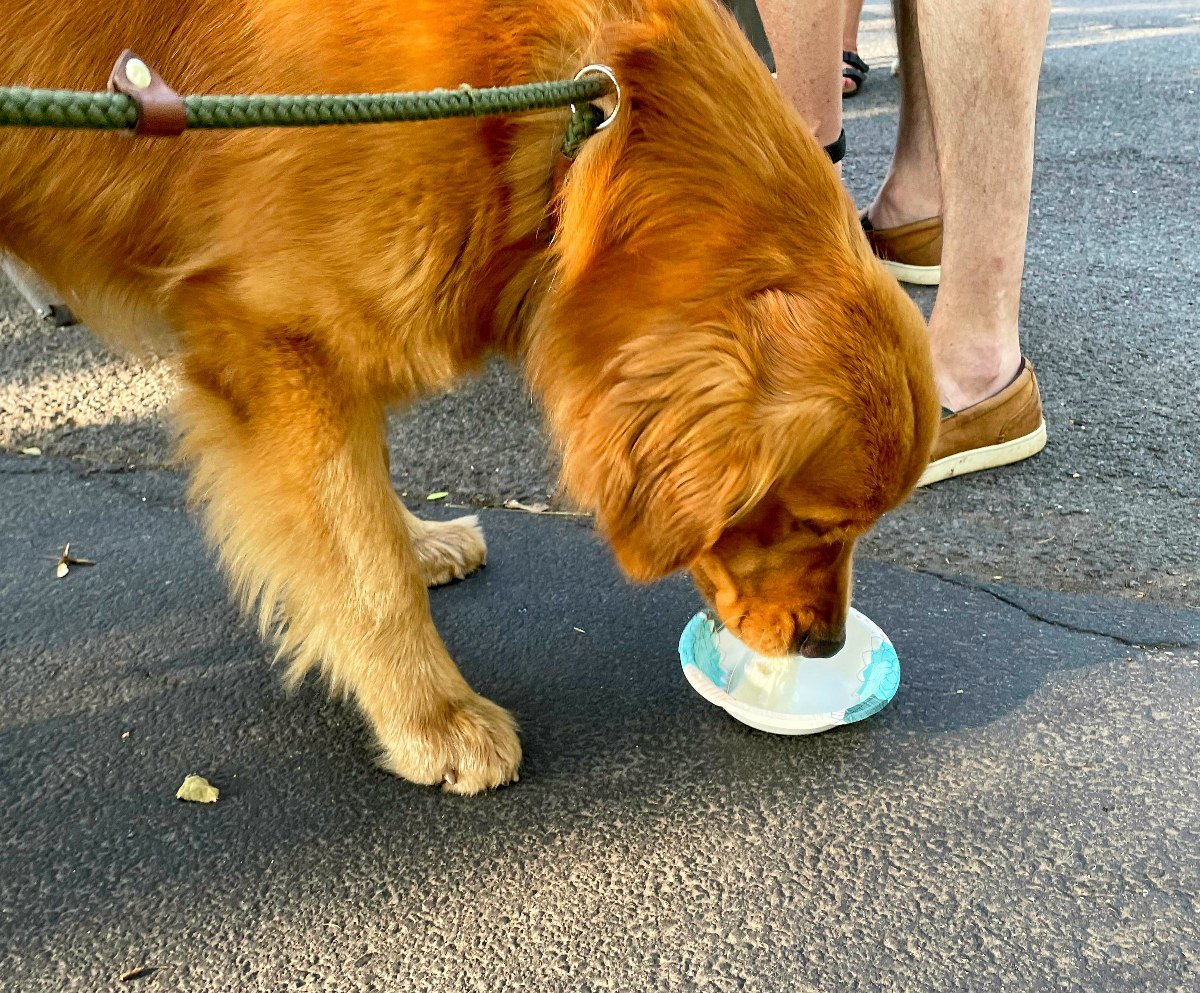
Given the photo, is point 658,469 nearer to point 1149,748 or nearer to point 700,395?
point 700,395

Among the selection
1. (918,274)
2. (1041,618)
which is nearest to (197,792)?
(1041,618)

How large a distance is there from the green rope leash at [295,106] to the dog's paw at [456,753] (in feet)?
3.85

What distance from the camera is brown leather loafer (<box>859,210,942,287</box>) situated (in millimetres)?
4160

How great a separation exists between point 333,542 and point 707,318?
0.86 m

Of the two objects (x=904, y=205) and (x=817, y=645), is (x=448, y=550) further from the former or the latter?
(x=904, y=205)

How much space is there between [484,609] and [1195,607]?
1.75 metres

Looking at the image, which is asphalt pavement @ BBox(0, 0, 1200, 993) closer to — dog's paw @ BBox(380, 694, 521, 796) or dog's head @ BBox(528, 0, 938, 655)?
dog's paw @ BBox(380, 694, 521, 796)

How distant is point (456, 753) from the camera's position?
2.07m

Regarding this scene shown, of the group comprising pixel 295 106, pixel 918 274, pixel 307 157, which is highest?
pixel 295 106

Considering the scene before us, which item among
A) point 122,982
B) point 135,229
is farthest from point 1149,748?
point 135,229

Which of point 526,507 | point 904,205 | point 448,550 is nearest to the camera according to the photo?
point 448,550

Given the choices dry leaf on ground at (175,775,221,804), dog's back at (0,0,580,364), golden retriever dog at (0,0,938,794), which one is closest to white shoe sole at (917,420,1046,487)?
golden retriever dog at (0,0,938,794)

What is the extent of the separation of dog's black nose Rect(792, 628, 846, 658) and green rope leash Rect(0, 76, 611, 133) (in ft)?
3.54

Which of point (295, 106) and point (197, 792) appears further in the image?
point (197, 792)
